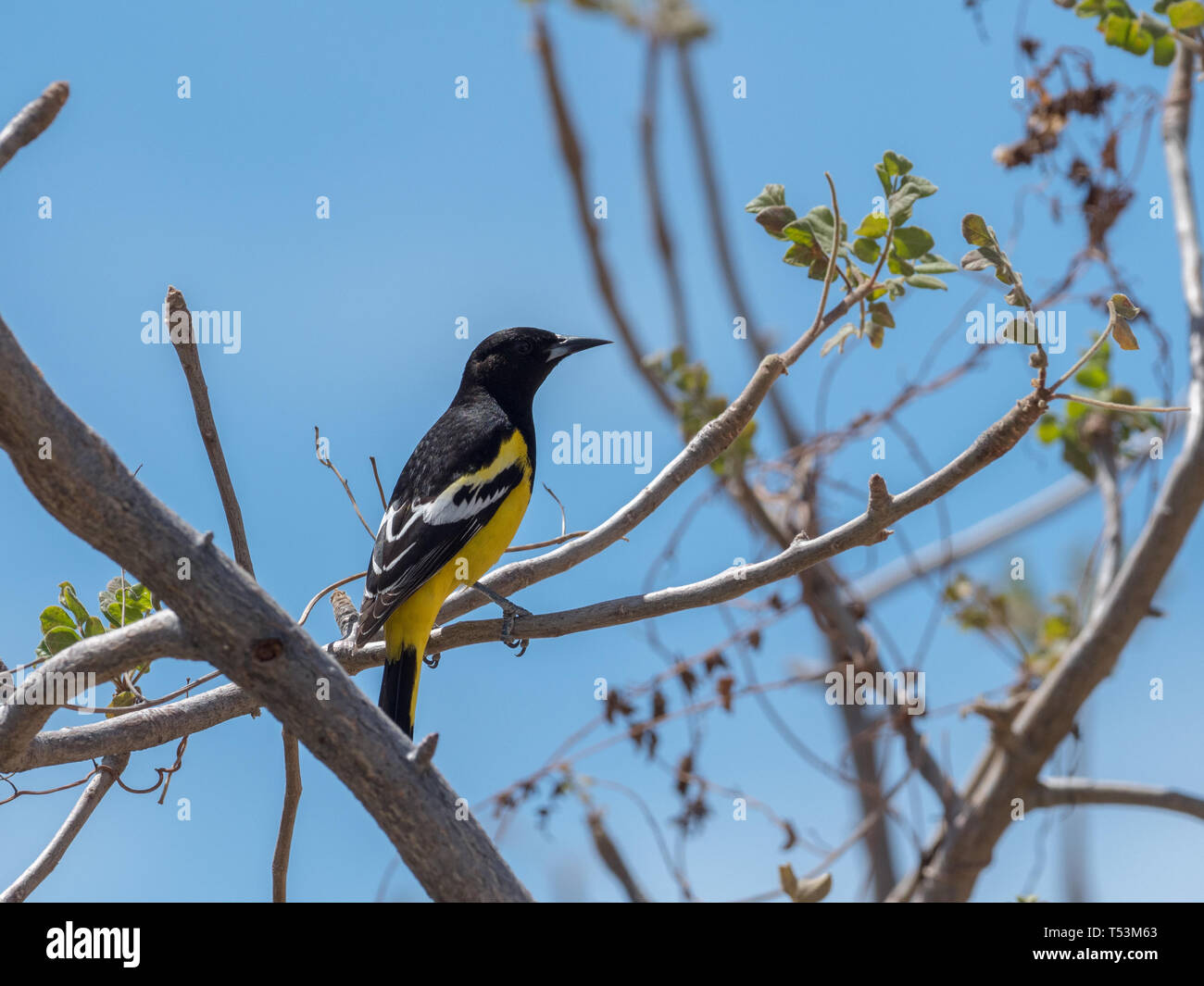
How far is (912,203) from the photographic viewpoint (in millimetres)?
3240

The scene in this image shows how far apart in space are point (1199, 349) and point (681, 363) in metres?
2.34

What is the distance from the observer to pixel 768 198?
3379 mm

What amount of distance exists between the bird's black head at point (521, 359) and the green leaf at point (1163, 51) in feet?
8.41

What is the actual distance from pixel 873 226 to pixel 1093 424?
3.02 m

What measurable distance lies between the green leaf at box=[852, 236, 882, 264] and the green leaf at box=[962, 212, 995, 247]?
1.58ft

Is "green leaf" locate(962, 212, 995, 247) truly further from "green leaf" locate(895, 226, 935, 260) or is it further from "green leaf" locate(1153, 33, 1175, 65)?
"green leaf" locate(1153, 33, 1175, 65)

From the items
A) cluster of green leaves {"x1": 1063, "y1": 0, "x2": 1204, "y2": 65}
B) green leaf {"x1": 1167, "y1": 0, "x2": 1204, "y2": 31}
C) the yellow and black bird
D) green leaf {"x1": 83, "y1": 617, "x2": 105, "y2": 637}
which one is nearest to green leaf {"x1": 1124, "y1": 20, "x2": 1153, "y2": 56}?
cluster of green leaves {"x1": 1063, "y1": 0, "x2": 1204, "y2": 65}

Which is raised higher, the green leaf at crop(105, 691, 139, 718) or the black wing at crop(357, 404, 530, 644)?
the black wing at crop(357, 404, 530, 644)

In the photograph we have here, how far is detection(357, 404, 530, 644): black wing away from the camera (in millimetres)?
4090

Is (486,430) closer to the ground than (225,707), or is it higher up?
higher up

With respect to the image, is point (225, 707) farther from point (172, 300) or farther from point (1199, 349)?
point (1199, 349)
